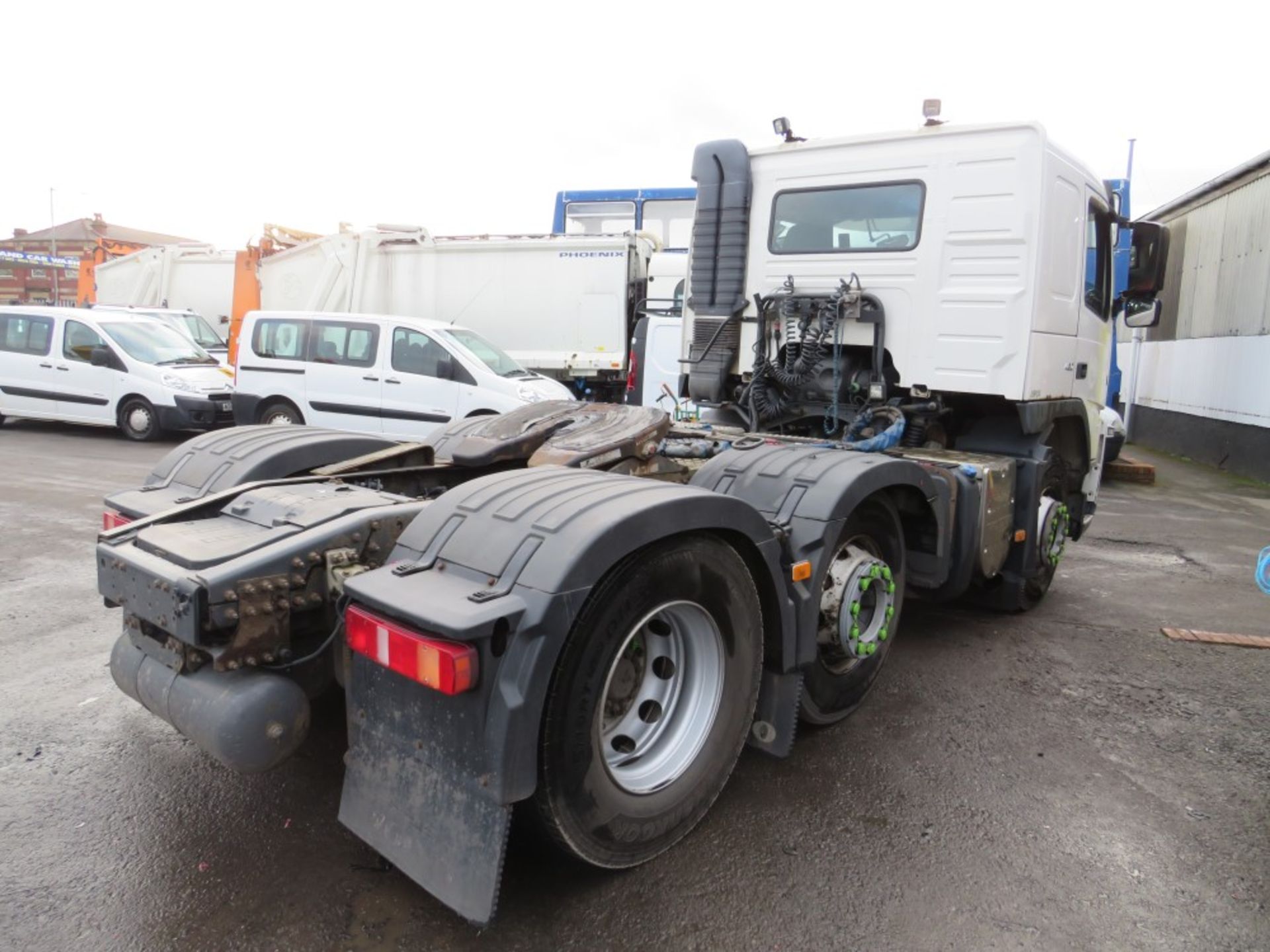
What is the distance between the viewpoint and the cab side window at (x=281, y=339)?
37.6ft

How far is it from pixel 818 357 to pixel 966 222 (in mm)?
1018

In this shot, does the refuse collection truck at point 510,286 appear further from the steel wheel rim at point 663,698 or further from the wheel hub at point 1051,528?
the steel wheel rim at point 663,698

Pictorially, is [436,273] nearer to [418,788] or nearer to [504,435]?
[504,435]

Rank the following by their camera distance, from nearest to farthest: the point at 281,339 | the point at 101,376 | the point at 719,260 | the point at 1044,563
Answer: the point at 1044,563
the point at 719,260
the point at 281,339
the point at 101,376

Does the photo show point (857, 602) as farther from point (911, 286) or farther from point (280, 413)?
point (280, 413)

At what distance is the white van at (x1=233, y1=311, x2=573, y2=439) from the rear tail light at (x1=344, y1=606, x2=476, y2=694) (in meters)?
7.99

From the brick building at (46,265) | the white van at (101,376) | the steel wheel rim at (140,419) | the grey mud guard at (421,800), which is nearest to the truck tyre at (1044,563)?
the grey mud guard at (421,800)

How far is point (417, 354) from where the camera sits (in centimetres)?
1070

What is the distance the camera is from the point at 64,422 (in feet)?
46.5

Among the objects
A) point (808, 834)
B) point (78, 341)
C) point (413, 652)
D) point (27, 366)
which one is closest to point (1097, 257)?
point (808, 834)

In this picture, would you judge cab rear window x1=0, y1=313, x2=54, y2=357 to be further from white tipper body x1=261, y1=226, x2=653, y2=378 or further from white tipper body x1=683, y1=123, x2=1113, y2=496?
white tipper body x1=683, y1=123, x2=1113, y2=496

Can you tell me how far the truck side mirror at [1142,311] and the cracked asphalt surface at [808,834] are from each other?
2364 millimetres

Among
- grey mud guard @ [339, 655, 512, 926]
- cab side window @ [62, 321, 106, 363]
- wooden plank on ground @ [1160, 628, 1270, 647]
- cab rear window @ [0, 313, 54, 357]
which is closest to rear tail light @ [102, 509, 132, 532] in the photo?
grey mud guard @ [339, 655, 512, 926]

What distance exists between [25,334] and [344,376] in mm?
5451
